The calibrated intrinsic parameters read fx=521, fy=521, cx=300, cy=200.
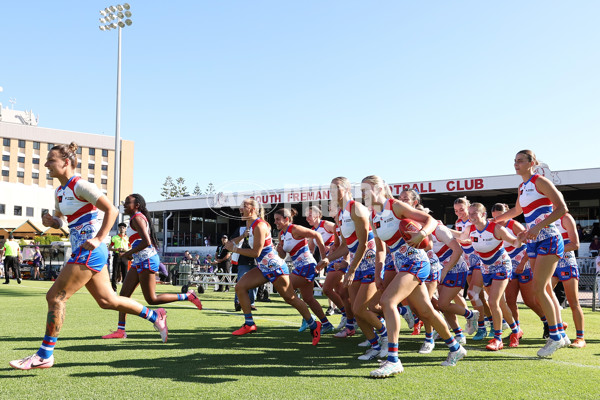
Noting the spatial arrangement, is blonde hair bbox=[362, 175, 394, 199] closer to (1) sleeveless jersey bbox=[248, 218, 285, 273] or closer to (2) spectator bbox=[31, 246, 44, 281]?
(1) sleeveless jersey bbox=[248, 218, 285, 273]

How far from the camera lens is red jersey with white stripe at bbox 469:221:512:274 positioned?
6.58m

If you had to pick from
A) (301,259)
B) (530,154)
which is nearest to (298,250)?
(301,259)

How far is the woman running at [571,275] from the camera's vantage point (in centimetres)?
634

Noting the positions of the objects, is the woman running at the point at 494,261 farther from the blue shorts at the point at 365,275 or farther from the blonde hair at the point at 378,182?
the blonde hair at the point at 378,182

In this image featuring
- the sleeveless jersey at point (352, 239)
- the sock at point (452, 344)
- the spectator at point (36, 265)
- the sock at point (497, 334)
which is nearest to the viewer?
the sock at point (452, 344)

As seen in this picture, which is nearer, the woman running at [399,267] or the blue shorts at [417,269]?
the woman running at [399,267]

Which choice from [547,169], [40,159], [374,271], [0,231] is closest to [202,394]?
[374,271]

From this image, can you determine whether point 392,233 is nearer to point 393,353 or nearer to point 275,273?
point 393,353

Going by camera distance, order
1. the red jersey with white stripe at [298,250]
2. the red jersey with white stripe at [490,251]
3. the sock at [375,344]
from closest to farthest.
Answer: the sock at [375,344]
the red jersey with white stripe at [490,251]
the red jersey with white stripe at [298,250]

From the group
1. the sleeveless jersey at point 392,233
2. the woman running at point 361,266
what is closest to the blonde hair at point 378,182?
the sleeveless jersey at point 392,233

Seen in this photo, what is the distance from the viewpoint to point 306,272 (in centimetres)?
742

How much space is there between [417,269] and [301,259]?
2909 millimetres

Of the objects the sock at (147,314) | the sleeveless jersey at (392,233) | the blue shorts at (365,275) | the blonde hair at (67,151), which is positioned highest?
the blonde hair at (67,151)

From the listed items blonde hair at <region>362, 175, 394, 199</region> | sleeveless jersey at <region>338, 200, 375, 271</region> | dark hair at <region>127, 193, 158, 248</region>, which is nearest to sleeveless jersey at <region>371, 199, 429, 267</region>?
blonde hair at <region>362, 175, 394, 199</region>
